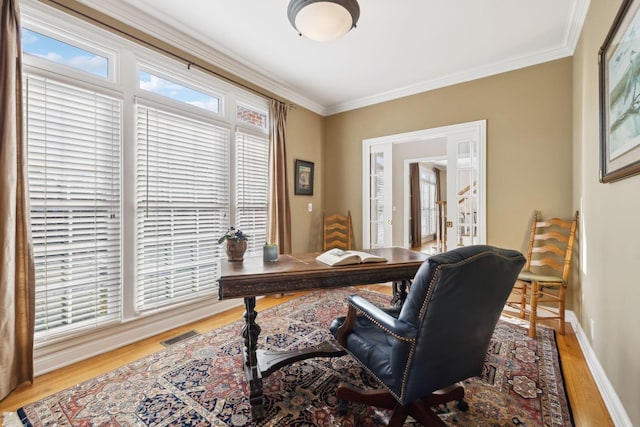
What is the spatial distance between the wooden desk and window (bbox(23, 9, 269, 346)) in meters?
0.47

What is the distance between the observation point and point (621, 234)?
1.56 meters

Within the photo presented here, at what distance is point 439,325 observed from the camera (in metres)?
1.16

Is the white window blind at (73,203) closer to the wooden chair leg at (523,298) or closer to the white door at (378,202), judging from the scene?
the white door at (378,202)

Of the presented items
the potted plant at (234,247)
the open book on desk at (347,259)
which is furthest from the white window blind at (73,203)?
the open book on desk at (347,259)

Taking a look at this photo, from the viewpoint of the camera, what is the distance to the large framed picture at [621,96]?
1.34 m

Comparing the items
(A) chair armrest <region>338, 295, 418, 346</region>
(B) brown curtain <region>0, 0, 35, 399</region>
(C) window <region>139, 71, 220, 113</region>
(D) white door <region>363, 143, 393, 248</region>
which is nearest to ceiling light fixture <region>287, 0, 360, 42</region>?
(C) window <region>139, 71, 220, 113</region>

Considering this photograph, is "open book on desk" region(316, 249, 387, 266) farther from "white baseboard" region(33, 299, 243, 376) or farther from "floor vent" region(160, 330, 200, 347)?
"white baseboard" region(33, 299, 243, 376)

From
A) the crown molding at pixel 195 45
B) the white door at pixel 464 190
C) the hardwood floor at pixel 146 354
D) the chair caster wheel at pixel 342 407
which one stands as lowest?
the hardwood floor at pixel 146 354

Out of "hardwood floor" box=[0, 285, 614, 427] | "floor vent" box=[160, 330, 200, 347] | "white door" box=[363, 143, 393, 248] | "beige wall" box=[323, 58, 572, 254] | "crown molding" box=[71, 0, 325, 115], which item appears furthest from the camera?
"white door" box=[363, 143, 393, 248]

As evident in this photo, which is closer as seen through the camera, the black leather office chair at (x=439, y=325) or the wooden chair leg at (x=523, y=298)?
the black leather office chair at (x=439, y=325)

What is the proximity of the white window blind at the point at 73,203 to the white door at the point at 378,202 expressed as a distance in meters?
3.21

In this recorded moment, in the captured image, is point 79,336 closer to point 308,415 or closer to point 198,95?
point 308,415

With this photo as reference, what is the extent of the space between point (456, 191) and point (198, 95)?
127 inches

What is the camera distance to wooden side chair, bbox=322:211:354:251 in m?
4.54
